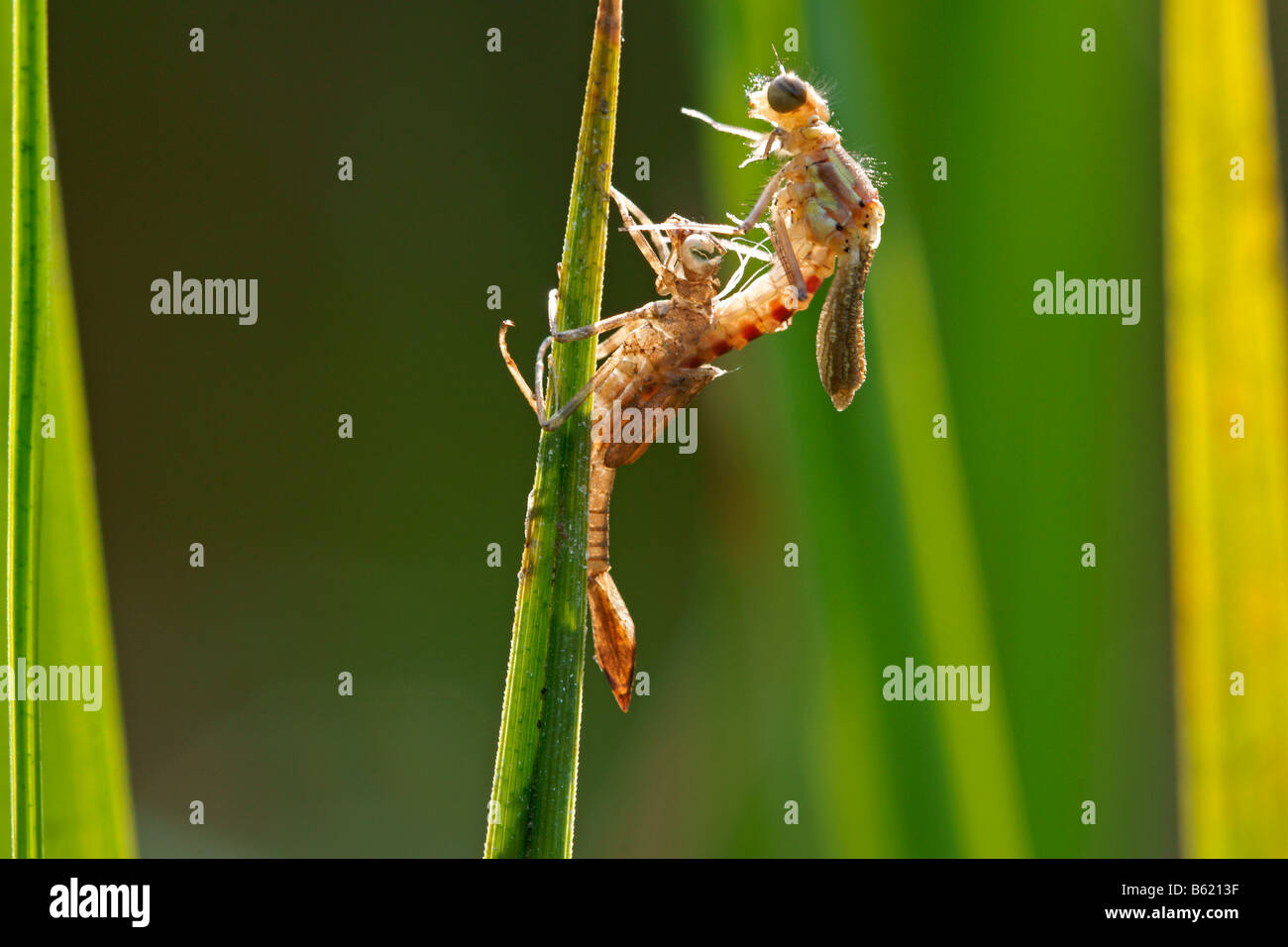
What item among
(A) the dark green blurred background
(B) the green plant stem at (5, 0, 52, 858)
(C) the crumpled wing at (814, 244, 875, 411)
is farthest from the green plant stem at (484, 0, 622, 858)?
(A) the dark green blurred background

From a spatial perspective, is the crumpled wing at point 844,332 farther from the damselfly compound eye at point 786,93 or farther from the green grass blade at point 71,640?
the green grass blade at point 71,640

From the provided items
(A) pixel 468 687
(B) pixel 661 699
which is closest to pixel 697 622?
(B) pixel 661 699

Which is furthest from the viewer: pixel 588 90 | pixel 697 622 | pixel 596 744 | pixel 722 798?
pixel 596 744

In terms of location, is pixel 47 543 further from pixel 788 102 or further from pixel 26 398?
pixel 788 102

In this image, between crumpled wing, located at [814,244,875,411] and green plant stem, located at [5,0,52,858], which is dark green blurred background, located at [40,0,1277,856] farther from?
green plant stem, located at [5,0,52,858]

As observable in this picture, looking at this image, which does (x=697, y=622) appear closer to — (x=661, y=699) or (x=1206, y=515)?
(x=661, y=699)

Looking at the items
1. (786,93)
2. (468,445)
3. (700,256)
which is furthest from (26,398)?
(468,445)

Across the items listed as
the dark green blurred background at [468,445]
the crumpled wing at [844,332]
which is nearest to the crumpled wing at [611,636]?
the dark green blurred background at [468,445]
